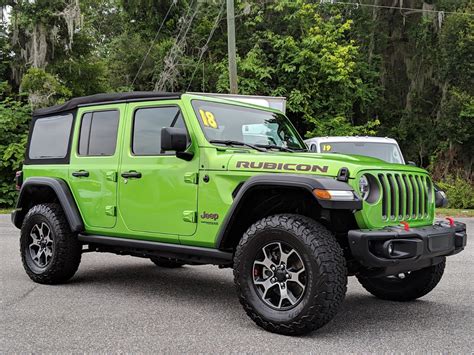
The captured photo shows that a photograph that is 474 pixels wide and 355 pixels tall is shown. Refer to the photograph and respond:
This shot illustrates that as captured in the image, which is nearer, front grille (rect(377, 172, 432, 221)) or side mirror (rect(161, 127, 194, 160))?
front grille (rect(377, 172, 432, 221))

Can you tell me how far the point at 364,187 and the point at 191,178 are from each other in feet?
5.29

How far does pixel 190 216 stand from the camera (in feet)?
17.4

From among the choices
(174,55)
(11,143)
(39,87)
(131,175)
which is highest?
(174,55)

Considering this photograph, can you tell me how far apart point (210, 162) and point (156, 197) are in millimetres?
751

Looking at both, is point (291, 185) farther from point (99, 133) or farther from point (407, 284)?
point (99, 133)

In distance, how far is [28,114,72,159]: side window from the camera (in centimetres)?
683

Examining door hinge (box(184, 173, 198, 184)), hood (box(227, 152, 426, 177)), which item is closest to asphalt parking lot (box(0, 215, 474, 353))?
door hinge (box(184, 173, 198, 184))

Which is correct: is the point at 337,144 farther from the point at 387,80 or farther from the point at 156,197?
the point at 387,80

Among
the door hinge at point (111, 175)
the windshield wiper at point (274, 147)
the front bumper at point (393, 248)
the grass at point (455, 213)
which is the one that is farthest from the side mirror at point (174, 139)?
the grass at point (455, 213)

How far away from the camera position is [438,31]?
77.5 ft

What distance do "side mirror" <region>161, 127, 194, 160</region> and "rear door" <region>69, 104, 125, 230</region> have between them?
1.13 meters

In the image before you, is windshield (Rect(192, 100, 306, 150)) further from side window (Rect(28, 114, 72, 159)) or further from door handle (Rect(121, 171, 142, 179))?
side window (Rect(28, 114, 72, 159))

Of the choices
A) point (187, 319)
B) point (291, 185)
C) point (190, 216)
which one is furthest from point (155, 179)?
point (291, 185)

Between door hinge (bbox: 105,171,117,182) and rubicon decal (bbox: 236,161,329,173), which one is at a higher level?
rubicon decal (bbox: 236,161,329,173)
